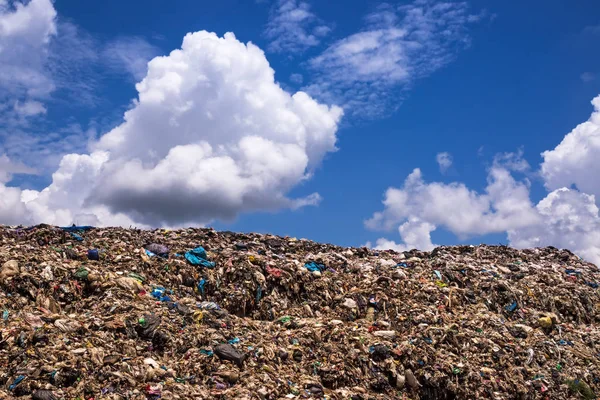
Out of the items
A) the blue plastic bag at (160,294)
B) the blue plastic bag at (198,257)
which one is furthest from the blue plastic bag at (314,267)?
the blue plastic bag at (160,294)

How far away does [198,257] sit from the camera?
9.97 metres

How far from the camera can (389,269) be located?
35.6 feet

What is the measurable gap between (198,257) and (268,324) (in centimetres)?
233

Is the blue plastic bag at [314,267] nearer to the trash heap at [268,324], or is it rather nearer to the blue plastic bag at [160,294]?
the trash heap at [268,324]

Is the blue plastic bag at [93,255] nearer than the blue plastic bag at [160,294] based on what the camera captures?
No

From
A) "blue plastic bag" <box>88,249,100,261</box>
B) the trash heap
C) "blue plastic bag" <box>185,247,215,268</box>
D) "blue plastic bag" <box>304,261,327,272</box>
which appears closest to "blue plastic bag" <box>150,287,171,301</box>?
the trash heap

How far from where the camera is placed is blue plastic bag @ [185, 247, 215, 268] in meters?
9.73

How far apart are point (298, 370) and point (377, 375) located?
118 cm

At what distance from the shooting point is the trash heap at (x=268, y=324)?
653 cm

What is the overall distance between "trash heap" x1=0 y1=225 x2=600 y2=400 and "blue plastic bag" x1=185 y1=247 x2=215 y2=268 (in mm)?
28

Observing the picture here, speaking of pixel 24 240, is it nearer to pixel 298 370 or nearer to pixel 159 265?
pixel 159 265

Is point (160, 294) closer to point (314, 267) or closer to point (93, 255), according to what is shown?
point (93, 255)

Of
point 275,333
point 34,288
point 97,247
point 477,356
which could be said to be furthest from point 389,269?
point 34,288

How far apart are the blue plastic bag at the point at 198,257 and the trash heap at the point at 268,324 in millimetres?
28
